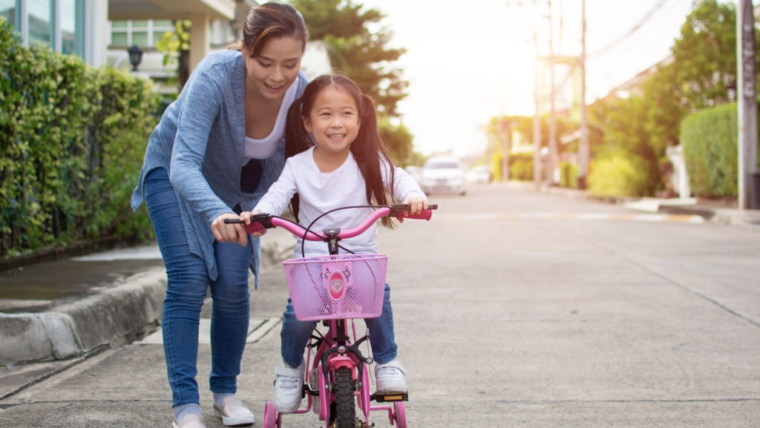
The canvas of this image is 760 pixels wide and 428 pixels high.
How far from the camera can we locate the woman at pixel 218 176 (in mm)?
3244

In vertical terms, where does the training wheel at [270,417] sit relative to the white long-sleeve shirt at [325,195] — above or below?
below

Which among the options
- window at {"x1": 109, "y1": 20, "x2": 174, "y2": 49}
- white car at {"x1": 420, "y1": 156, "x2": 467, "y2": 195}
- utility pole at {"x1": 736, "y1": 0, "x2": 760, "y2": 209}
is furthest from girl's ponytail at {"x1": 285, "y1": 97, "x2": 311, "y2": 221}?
white car at {"x1": 420, "y1": 156, "x2": 467, "y2": 195}

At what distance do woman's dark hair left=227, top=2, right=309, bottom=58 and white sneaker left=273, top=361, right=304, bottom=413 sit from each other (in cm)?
122

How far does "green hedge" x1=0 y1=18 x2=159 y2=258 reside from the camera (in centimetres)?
709

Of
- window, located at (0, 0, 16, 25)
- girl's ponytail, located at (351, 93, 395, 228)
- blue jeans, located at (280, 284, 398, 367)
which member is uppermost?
window, located at (0, 0, 16, 25)

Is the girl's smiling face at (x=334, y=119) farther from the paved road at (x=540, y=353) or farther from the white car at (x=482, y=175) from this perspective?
the white car at (x=482, y=175)

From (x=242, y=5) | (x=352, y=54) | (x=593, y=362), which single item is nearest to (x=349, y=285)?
(x=593, y=362)

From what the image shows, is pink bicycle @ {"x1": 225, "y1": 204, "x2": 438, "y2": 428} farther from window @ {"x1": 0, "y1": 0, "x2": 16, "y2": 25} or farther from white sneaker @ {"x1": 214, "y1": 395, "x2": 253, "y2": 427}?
window @ {"x1": 0, "y1": 0, "x2": 16, "y2": 25}

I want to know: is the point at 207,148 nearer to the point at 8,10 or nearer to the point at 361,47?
the point at 8,10

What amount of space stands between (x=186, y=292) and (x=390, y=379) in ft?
2.96

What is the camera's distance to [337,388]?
287cm

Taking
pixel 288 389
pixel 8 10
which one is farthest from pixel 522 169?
pixel 288 389

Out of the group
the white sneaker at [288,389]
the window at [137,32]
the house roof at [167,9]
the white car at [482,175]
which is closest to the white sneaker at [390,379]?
the white sneaker at [288,389]

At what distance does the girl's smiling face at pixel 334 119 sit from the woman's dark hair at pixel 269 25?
9.5 inches
